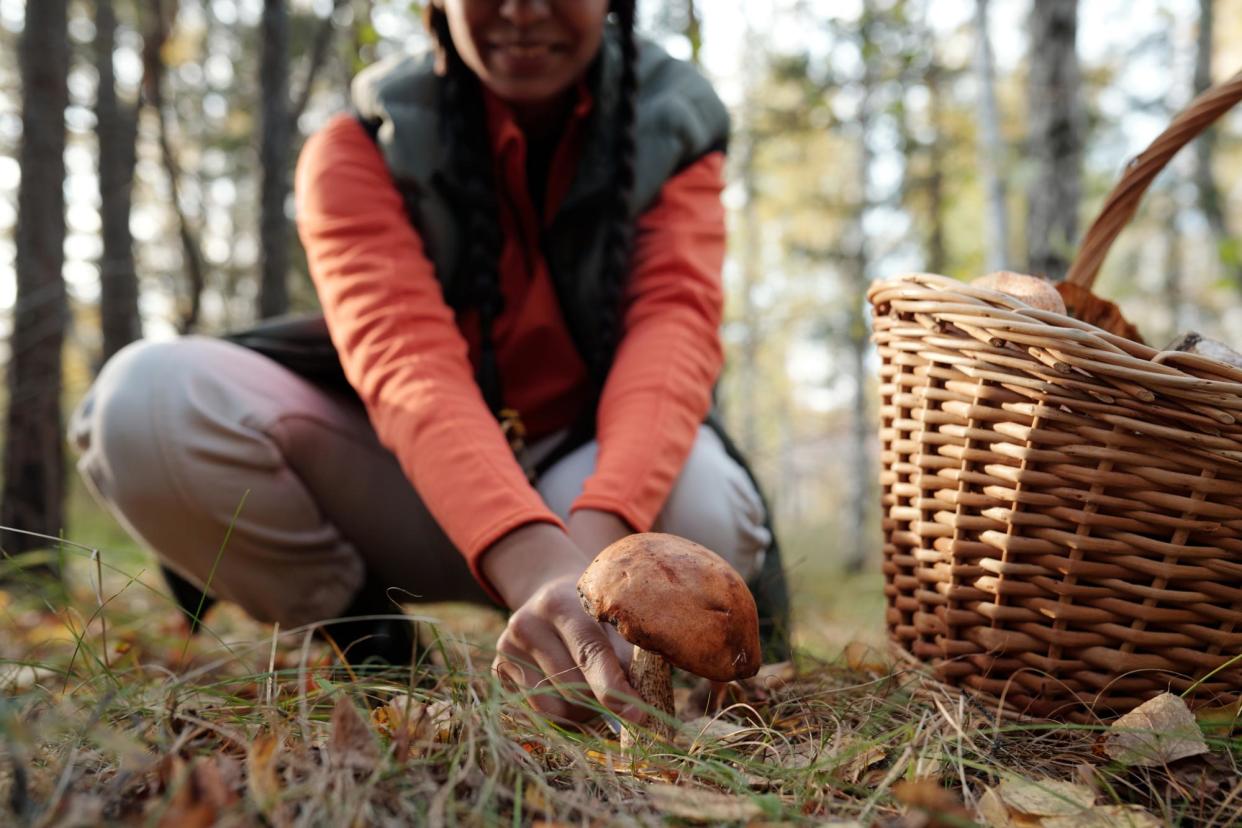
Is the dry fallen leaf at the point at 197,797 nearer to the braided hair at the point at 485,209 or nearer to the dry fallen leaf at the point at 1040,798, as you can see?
the dry fallen leaf at the point at 1040,798

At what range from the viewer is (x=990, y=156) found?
539 cm

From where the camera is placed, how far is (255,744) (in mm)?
921

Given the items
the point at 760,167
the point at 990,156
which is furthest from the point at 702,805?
the point at 760,167

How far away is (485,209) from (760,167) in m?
11.5

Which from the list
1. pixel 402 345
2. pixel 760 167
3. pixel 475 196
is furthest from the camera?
pixel 760 167

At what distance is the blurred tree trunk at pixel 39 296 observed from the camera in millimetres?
3539

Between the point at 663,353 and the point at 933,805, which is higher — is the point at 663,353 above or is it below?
above

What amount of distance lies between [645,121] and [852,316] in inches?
299

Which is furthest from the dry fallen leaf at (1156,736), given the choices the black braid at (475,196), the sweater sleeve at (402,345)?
the black braid at (475,196)

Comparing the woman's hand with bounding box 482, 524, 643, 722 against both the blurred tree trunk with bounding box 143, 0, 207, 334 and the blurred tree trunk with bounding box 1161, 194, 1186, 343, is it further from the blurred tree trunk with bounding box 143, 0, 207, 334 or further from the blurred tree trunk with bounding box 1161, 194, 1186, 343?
the blurred tree trunk with bounding box 1161, 194, 1186, 343

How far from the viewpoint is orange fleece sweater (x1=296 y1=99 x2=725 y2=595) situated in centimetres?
164

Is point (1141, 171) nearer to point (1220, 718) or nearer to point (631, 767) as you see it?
point (1220, 718)

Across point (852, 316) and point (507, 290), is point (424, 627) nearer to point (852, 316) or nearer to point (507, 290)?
point (507, 290)

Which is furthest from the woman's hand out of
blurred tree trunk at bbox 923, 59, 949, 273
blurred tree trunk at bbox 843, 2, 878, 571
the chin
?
blurred tree trunk at bbox 923, 59, 949, 273
